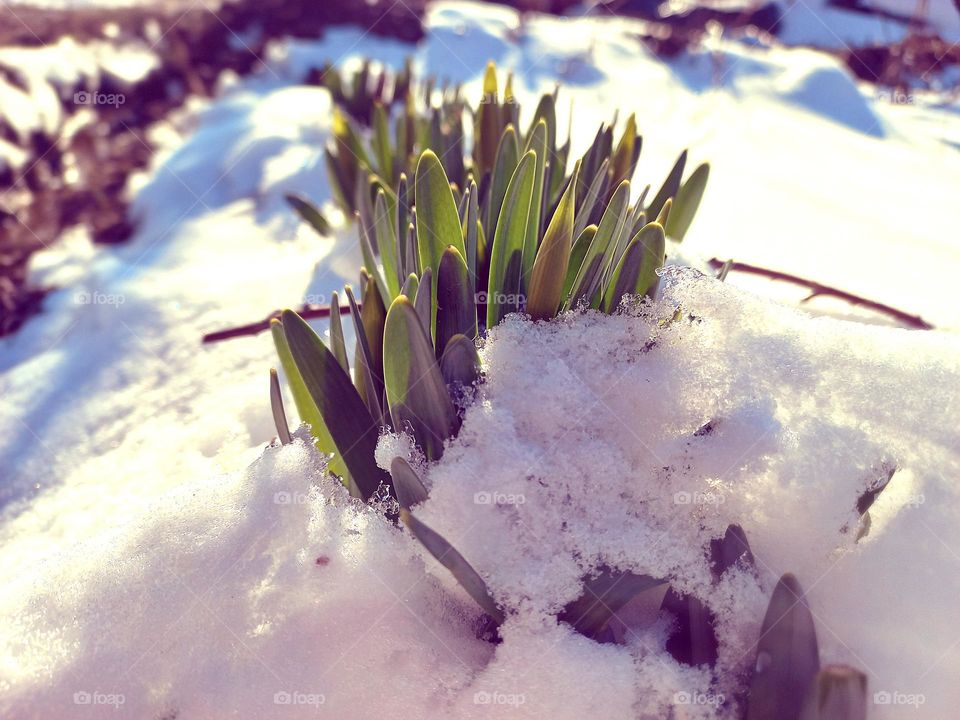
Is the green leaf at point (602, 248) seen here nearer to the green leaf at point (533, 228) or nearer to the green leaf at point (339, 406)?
the green leaf at point (533, 228)

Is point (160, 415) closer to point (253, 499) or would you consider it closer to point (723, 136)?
point (253, 499)

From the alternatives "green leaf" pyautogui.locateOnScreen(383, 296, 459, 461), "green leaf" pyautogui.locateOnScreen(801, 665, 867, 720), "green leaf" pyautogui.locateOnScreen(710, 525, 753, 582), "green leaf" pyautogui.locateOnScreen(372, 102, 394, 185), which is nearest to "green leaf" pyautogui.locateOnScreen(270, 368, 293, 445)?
"green leaf" pyautogui.locateOnScreen(383, 296, 459, 461)

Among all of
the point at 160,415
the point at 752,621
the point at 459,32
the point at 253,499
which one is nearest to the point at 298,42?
the point at 459,32

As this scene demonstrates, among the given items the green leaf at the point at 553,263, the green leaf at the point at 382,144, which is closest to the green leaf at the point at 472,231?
the green leaf at the point at 553,263

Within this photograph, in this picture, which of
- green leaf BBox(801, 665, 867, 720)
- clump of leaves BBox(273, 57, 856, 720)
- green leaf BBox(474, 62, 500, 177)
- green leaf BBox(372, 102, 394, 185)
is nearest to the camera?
green leaf BBox(801, 665, 867, 720)

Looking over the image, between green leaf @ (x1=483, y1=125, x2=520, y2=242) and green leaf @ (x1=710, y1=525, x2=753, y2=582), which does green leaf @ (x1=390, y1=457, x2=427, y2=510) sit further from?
green leaf @ (x1=483, y1=125, x2=520, y2=242)

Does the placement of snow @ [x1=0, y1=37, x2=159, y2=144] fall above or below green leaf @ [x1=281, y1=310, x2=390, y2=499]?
below
